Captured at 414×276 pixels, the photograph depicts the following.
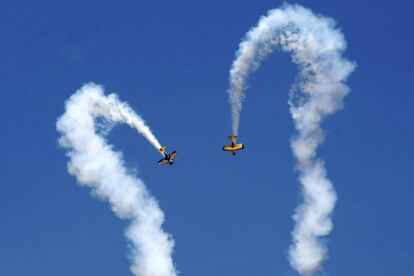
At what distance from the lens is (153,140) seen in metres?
199

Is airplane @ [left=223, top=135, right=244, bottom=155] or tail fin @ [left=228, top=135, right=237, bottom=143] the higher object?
airplane @ [left=223, top=135, right=244, bottom=155]

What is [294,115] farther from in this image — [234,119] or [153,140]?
[153,140]

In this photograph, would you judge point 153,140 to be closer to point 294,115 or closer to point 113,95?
point 113,95

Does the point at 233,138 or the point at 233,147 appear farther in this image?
the point at 233,147

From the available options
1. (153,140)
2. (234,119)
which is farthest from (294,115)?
(153,140)

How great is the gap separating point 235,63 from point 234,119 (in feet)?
26.5

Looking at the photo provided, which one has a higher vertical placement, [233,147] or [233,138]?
[233,147]

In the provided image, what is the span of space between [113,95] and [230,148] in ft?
67.1

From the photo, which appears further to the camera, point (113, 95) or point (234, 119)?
point (113, 95)

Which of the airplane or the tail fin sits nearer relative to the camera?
the tail fin

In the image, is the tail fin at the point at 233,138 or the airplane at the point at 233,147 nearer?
the tail fin at the point at 233,138

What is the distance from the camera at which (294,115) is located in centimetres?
19100

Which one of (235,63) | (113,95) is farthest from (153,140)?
(235,63)

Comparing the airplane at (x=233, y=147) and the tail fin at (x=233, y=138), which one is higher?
the airplane at (x=233, y=147)
